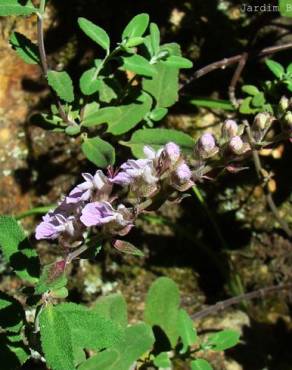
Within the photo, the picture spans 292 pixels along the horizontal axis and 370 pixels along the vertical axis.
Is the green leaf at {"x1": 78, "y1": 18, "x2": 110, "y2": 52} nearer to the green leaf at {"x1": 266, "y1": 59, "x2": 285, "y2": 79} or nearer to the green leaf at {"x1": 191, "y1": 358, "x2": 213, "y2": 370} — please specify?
the green leaf at {"x1": 266, "y1": 59, "x2": 285, "y2": 79}

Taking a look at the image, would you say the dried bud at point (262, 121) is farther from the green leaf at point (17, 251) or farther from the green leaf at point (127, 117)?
the green leaf at point (17, 251)

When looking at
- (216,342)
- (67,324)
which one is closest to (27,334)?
(67,324)

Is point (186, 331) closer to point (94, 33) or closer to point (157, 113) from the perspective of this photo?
point (157, 113)

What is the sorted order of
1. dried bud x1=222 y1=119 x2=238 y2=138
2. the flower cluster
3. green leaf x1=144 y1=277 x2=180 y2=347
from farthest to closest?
green leaf x1=144 y1=277 x2=180 y2=347, dried bud x1=222 y1=119 x2=238 y2=138, the flower cluster

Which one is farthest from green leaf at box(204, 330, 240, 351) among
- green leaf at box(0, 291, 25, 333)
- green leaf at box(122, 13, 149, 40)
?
green leaf at box(122, 13, 149, 40)

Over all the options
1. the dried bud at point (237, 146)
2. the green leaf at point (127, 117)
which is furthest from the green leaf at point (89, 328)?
the green leaf at point (127, 117)

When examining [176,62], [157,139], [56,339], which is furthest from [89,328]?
[176,62]
